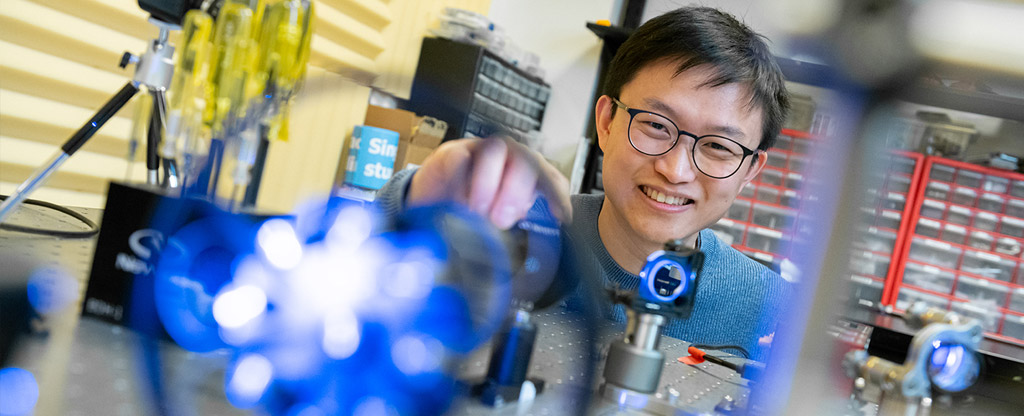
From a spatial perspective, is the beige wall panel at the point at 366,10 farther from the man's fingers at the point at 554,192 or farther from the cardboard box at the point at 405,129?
the man's fingers at the point at 554,192

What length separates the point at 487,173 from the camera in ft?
1.23

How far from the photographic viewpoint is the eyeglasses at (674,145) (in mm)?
953

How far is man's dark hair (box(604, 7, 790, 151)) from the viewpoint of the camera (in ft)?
3.13

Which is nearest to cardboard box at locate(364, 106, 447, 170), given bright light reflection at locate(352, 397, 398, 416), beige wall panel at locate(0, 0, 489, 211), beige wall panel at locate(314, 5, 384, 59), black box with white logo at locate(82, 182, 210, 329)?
beige wall panel at locate(314, 5, 384, 59)

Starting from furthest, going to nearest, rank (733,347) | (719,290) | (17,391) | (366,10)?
(366,10)
(719,290)
(733,347)
(17,391)

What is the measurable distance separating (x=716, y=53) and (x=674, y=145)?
0.44 ft

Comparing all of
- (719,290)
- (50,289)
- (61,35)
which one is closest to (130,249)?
(50,289)

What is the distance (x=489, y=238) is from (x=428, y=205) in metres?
0.07

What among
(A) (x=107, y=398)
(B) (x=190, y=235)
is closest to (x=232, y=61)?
(B) (x=190, y=235)

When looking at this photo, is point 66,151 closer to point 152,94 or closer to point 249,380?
point 152,94

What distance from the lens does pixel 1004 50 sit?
135 millimetres

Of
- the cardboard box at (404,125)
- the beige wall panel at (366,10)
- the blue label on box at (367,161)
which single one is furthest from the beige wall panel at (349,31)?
the blue label on box at (367,161)

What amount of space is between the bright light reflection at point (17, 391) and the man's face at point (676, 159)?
78 cm

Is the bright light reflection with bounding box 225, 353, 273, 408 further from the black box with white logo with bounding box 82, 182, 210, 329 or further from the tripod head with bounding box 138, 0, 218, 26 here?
the tripod head with bounding box 138, 0, 218, 26
